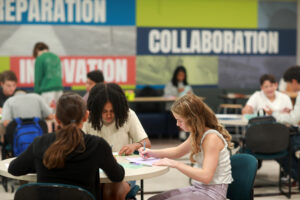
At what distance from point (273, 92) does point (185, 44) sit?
4.08m

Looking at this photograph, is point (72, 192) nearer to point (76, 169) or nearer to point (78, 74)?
point (76, 169)

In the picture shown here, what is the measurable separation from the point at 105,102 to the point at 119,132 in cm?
29

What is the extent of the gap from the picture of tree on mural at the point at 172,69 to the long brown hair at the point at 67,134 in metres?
7.13

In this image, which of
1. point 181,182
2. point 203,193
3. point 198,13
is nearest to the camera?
point 203,193

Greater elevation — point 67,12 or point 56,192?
point 67,12

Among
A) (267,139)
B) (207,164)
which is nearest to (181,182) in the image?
(267,139)

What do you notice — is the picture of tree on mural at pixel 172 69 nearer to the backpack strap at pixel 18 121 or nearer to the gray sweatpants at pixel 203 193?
the backpack strap at pixel 18 121

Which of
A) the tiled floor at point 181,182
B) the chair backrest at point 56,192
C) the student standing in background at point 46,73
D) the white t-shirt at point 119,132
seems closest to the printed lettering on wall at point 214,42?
the student standing in background at point 46,73

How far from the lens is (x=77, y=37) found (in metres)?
9.41

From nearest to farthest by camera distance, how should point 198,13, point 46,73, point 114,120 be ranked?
point 114,120
point 46,73
point 198,13

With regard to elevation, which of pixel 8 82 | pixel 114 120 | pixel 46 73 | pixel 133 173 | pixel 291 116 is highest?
pixel 46 73

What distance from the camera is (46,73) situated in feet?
24.5

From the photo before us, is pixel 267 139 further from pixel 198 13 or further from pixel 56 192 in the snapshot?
pixel 198 13

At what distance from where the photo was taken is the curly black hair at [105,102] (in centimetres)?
365
